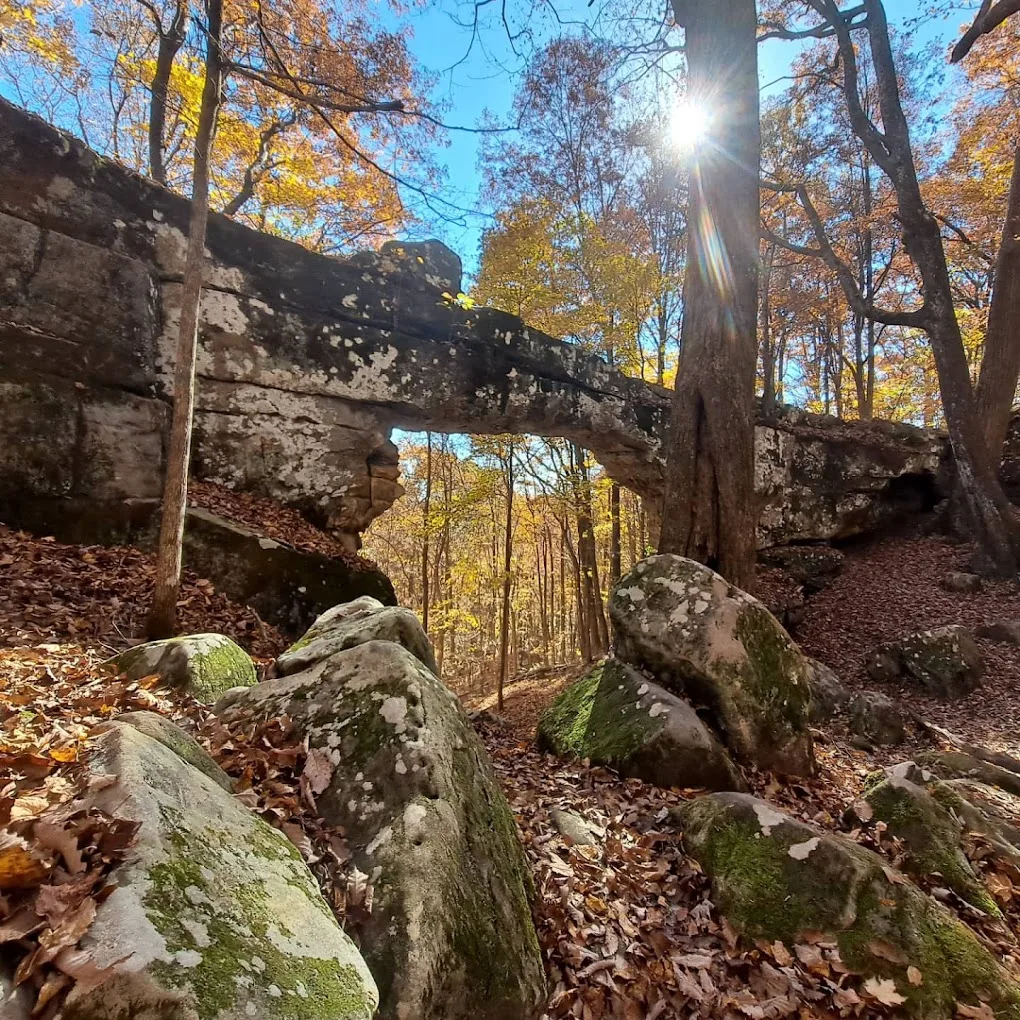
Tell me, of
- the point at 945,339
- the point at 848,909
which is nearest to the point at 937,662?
the point at 848,909

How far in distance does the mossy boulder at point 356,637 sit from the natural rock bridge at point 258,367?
11.5ft

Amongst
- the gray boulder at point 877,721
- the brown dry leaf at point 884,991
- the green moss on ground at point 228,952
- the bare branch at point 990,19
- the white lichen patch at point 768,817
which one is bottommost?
the brown dry leaf at point 884,991

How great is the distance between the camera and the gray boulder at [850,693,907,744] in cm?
573

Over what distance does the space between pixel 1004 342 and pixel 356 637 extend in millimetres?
12727

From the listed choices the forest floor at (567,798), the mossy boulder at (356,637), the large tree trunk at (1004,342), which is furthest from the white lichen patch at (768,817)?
the large tree trunk at (1004,342)

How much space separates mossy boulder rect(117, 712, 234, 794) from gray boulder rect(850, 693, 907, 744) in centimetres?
611

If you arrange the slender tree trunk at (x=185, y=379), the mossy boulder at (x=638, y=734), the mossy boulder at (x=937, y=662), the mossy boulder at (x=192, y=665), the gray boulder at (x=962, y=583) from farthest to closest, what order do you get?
the gray boulder at (x=962, y=583), the mossy boulder at (x=937, y=662), the slender tree trunk at (x=185, y=379), the mossy boulder at (x=638, y=734), the mossy boulder at (x=192, y=665)

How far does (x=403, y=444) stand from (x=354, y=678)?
1605 centimetres

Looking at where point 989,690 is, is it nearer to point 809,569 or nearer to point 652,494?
point 809,569

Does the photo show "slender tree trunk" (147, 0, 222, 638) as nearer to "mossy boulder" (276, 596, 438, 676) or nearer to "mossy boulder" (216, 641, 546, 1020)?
"mossy boulder" (276, 596, 438, 676)

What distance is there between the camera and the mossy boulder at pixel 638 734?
12.5ft

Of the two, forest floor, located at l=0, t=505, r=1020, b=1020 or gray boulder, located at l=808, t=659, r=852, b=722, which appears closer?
forest floor, located at l=0, t=505, r=1020, b=1020

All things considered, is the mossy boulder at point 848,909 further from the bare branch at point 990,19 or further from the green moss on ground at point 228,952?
the bare branch at point 990,19

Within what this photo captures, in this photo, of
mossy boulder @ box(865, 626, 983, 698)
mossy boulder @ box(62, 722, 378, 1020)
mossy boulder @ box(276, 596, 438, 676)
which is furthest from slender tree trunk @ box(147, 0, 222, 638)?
mossy boulder @ box(865, 626, 983, 698)
